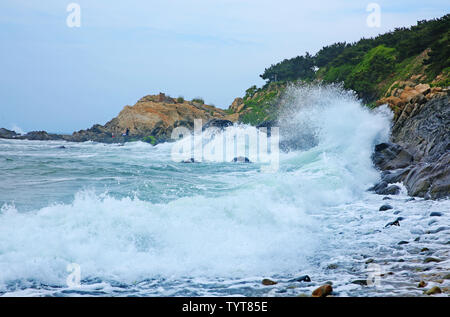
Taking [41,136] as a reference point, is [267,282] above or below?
below

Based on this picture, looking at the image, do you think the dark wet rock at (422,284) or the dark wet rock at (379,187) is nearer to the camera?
the dark wet rock at (422,284)

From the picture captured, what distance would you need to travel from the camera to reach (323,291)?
4555mm

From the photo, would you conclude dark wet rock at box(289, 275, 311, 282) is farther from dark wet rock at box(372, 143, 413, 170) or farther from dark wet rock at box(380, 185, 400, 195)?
dark wet rock at box(372, 143, 413, 170)

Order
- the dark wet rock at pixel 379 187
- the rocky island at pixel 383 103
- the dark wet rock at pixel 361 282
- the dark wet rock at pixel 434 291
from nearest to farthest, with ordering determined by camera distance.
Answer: the dark wet rock at pixel 434 291
the dark wet rock at pixel 361 282
the dark wet rock at pixel 379 187
the rocky island at pixel 383 103

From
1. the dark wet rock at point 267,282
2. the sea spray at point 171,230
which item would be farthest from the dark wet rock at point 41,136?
the dark wet rock at point 267,282

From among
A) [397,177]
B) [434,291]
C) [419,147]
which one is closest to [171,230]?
[434,291]

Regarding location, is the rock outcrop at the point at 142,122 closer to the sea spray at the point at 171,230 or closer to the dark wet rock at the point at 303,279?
the sea spray at the point at 171,230

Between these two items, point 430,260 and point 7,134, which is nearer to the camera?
point 430,260

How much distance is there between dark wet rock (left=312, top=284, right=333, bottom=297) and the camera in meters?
4.53

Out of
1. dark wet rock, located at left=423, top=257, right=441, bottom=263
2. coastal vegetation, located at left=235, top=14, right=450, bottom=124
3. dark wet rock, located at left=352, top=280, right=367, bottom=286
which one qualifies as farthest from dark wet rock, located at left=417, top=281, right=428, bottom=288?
coastal vegetation, located at left=235, top=14, right=450, bottom=124

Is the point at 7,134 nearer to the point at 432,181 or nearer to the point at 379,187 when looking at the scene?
the point at 379,187

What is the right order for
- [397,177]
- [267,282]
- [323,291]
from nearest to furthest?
[323,291]
[267,282]
[397,177]

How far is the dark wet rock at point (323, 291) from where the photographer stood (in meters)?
4.53
